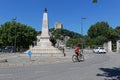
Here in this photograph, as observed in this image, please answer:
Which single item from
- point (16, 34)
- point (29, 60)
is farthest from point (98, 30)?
point (29, 60)

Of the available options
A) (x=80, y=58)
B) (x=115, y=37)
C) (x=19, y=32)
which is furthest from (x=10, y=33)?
(x=80, y=58)

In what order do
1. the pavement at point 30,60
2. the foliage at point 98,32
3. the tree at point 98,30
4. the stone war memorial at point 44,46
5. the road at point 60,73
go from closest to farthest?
1. the road at point 60,73
2. the pavement at point 30,60
3. the stone war memorial at point 44,46
4. the foliage at point 98,32
5. the tree at point 98,30

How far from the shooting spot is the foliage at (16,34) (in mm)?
70438

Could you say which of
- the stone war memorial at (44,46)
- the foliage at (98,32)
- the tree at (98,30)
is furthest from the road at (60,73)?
the tree at (98,30)

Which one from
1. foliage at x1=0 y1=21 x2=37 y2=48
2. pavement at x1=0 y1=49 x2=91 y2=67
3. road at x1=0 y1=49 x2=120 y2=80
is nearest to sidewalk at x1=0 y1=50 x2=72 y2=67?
pavement at x1=0 y1=49 x2=91 y2=67

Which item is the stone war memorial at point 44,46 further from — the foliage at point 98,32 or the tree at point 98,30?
the tree at point 98,30

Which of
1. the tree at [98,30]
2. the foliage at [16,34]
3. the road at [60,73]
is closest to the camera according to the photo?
the road at [60,73]

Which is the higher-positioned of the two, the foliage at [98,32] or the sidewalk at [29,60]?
the foliage at [98,32]

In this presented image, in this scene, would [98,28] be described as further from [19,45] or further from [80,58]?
[80,58]

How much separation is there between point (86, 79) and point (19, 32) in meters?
59.9

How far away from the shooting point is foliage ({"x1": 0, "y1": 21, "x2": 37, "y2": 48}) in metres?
70.4

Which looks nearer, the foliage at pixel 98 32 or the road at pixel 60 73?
the road at pixel 60 73

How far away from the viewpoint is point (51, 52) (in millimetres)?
41531

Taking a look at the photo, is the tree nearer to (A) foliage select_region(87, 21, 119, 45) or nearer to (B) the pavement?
(A) foliage select_region(87, 21, 119, 45)
